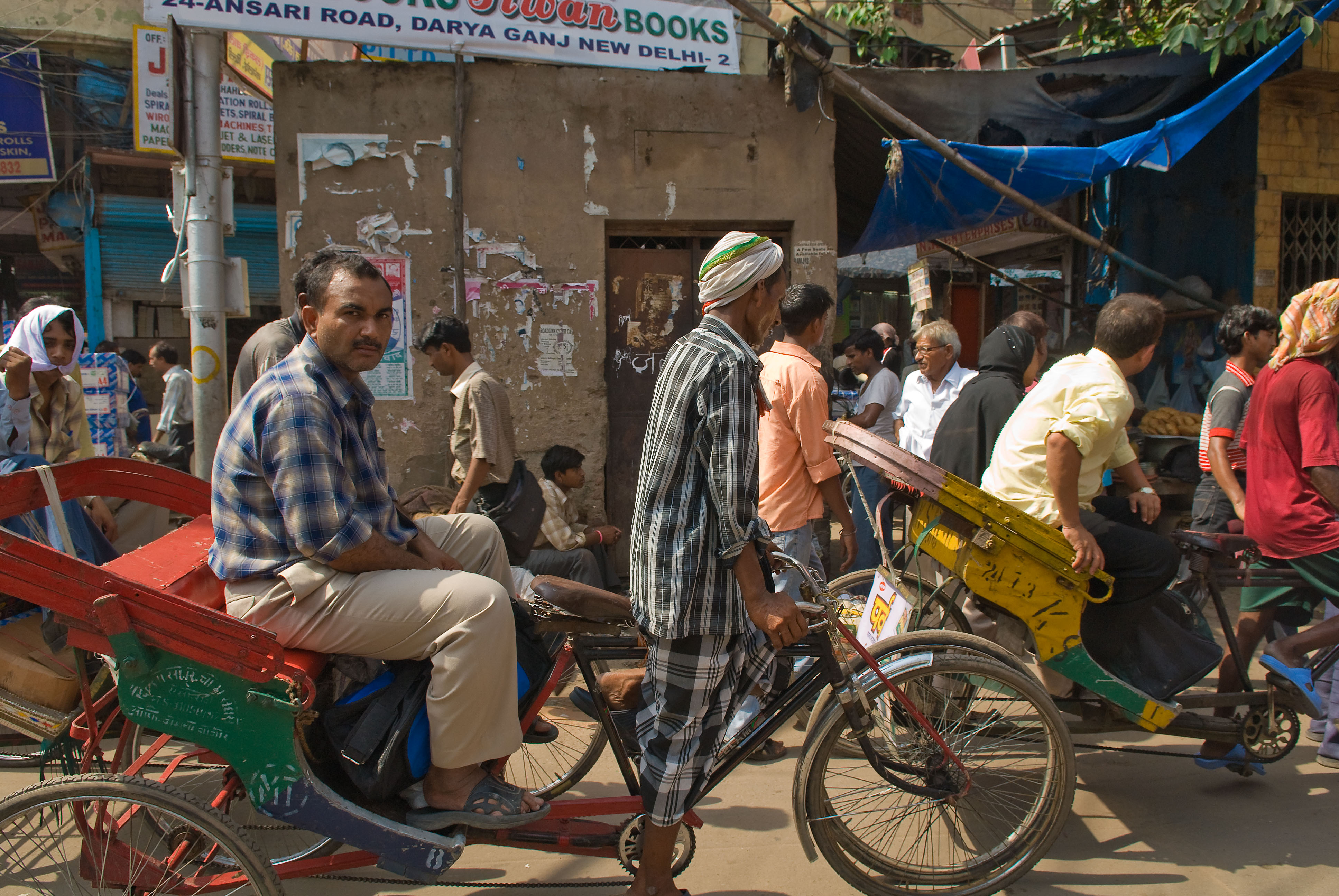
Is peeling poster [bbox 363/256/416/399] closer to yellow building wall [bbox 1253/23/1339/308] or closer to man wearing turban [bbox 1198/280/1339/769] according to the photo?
man wearing turban [bbox 1198/280/1339/769]

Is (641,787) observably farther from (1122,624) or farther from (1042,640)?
(1122,624)

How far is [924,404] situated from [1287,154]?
5.03 metres

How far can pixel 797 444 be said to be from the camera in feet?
12.8

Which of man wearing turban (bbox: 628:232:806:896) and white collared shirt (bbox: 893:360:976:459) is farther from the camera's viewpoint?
white collared shirt (bbox: 893:360:976:459)

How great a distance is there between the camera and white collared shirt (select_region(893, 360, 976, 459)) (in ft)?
17.1

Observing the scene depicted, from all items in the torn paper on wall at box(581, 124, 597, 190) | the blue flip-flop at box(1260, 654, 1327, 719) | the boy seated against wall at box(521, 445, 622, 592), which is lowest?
the blue flip-flop at box(1260, 654, 1327, 719)

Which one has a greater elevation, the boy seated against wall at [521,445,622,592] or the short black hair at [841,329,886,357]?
the short black hair at [841,329,886,357]

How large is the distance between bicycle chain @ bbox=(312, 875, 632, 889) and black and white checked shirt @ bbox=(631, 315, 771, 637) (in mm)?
853

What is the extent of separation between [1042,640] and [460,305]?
449cm

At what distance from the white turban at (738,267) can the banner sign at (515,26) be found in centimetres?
444

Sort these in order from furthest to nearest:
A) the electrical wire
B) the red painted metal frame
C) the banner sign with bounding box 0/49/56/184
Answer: the banner sign with bounding box 0/49/56/184
the electrical wire
the red painted metal frame

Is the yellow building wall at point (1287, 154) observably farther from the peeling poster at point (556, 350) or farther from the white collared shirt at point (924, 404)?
the peeling poster at point (556, 350)

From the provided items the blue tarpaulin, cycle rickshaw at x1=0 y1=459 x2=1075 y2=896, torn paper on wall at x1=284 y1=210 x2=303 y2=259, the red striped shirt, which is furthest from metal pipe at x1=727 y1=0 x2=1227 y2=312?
cycle rickshaw at x1=0 y1=459 x2=1075 y2=896

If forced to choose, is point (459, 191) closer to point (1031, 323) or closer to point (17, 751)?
point (1031, 323)
